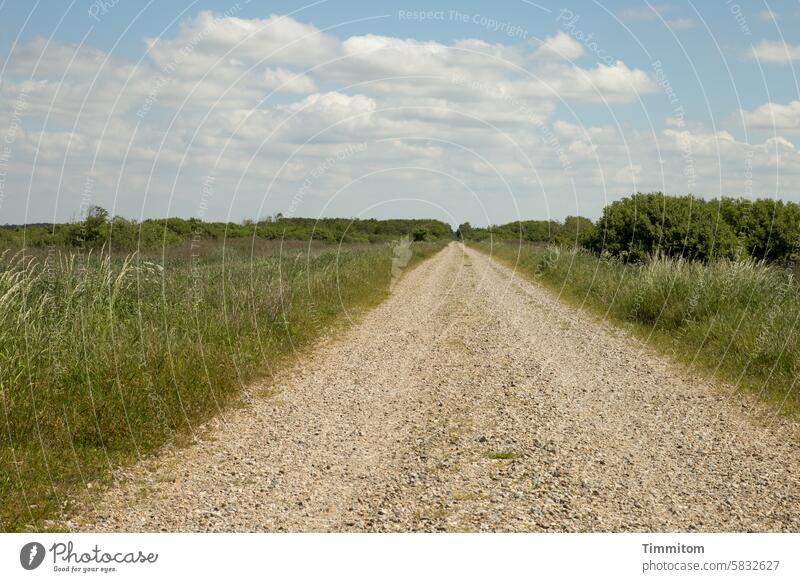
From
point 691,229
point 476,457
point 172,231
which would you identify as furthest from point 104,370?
point 172,231

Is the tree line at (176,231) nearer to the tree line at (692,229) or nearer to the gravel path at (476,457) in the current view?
the gravel path at (476,457)

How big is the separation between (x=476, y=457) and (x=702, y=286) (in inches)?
385

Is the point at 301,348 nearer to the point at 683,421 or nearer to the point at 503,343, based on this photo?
the point at 503,343

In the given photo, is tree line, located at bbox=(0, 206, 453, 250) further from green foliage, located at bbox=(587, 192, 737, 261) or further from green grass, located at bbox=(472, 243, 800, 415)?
green foliage, located at bbox=(587, 192, 737, 261)

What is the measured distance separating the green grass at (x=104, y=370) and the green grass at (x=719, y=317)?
6.36 metres

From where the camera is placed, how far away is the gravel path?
526 centimetres

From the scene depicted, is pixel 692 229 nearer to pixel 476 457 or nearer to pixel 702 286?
pixel 702 286

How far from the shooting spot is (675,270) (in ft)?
53.0

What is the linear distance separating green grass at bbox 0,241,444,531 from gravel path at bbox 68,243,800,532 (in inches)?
15.8

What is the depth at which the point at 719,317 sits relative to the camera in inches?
516

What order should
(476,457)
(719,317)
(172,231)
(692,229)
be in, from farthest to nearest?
1. (172,231)
2. (692,229)
3. (719,317)
4. (476,457)

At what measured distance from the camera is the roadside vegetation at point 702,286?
10492mm

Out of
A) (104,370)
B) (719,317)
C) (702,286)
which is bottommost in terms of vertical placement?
(719,317)

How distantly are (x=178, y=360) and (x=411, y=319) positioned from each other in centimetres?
854
